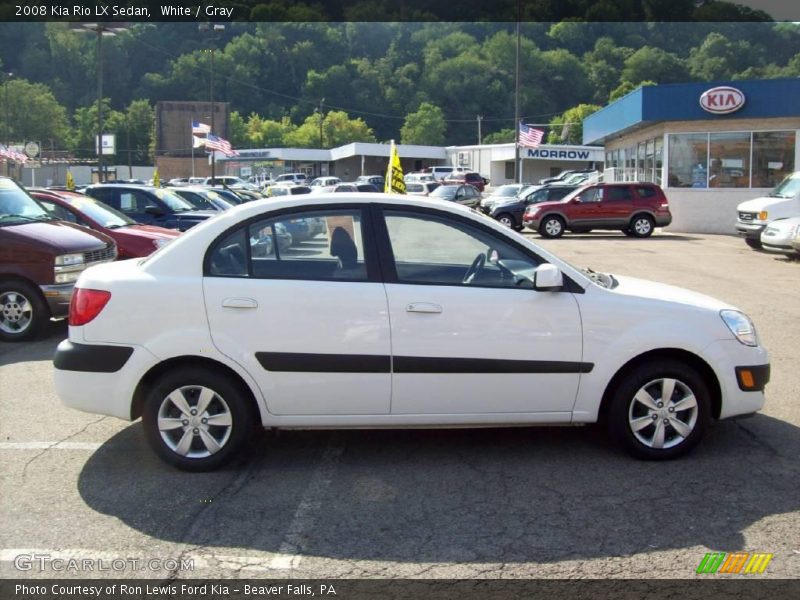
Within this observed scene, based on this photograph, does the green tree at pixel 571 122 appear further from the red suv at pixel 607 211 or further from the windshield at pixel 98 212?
the windshield at pixel 98 212

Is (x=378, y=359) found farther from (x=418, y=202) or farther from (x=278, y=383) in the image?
(x=418, y=202)

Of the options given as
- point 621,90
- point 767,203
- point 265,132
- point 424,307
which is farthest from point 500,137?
point 424,307

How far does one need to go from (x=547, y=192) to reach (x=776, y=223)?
1125 cm

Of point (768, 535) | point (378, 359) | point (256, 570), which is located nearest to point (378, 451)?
point (378, 359)

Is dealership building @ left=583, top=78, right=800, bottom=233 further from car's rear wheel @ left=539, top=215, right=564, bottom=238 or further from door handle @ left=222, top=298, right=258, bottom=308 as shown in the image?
door handle @ left=222, top=298, right=258, bottom=308

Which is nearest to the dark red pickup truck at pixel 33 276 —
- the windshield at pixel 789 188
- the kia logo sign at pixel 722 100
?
the windshield at pixel 789 188

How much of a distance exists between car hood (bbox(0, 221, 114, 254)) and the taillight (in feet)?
15.2

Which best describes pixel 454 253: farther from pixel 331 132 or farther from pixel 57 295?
pixel 331 132

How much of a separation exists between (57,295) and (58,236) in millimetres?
785

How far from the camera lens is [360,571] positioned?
3.72 m

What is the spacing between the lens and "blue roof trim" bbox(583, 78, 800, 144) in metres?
25.6

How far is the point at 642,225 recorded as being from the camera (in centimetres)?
2578

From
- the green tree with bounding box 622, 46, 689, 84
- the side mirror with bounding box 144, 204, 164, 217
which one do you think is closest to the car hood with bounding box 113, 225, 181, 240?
the side mirror with bounding box 144, 204, 164, 217

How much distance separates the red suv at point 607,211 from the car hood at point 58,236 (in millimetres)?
18003
